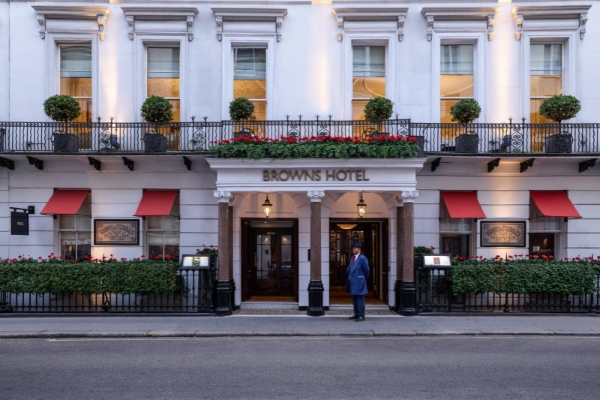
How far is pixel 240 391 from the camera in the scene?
7.33 metres

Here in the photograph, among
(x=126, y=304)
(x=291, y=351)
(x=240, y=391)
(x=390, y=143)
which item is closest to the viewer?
(x=240, y=391)

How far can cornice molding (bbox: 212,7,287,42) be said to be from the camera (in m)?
15.7

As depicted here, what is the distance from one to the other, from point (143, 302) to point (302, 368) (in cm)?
794

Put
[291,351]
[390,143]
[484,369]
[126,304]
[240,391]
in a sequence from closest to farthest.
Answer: [240,391], [484,369], [291,351], [390,143], [126,304]

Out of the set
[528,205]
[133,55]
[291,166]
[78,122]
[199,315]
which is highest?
[133,55]

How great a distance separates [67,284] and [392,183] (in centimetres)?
885

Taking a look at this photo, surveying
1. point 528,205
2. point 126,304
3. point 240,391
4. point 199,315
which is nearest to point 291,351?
point 240,391

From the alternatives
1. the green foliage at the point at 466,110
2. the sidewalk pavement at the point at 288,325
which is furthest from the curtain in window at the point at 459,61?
the sidewalk pavement at the point at 288,325

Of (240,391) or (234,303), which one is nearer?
(240,391)

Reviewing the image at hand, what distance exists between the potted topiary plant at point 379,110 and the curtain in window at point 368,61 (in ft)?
4.88

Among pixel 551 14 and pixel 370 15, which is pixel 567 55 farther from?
pixel 370 15

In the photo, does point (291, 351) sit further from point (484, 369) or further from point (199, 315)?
point (199, 315)

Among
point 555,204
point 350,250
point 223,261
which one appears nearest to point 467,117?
point 555,204

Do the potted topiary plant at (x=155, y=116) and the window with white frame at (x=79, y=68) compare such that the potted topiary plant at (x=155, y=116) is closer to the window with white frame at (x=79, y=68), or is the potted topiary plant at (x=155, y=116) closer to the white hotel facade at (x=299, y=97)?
the white hotel facade at (x=299, y=97)
